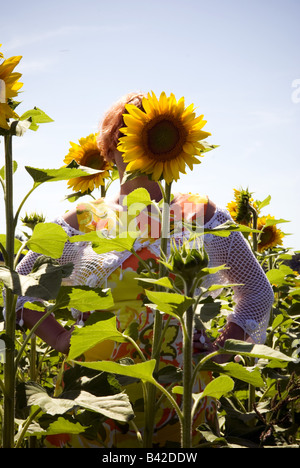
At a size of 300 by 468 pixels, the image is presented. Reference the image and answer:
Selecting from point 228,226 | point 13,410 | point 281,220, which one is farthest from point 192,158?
point 281,220

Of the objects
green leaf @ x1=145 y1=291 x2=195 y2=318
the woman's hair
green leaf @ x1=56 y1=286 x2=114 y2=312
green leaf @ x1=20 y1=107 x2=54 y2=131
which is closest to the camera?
green leaf @ x1=145 y1=291 x2=195 y2=318

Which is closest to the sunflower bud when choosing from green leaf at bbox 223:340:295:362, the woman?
green leaf at bbox 223:340:295:362

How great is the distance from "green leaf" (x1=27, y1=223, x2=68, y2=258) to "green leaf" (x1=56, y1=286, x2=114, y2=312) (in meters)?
0.08

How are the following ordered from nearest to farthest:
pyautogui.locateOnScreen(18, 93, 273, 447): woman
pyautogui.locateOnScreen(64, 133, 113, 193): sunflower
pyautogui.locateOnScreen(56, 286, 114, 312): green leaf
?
pyautogui.locateOnScreen(56, 286, 114, 312): green leaf → pyautogui.locateOnScreen(18, 93, 273, 447): woman → pyautogui.locateOnScreen(64, 133, 113, 193): sunflower

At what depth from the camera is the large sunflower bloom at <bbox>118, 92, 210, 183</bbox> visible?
1.25 metres

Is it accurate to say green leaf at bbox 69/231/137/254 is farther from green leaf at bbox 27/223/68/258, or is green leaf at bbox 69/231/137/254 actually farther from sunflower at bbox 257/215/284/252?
sunflower at bbox 257/215/284/252

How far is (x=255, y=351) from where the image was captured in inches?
31.4

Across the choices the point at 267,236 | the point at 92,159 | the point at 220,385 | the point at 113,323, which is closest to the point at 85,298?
the point at 113,323

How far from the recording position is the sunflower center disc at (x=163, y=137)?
125cm

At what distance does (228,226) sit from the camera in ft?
3.32

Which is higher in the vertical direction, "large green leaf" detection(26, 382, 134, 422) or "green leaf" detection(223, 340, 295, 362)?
"green leaf" detection(223, 340, 295, 362)

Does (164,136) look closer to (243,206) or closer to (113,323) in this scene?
(113,323)

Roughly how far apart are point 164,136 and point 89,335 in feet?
1.84

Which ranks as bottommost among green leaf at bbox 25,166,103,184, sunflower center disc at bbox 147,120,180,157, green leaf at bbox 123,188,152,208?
green leaf at bbox 123,188,152,208
